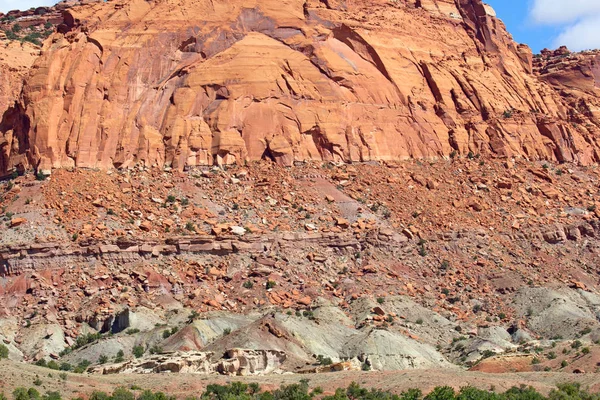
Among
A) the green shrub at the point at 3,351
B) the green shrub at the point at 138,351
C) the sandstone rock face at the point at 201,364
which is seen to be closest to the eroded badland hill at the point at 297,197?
the sandstone rock face at the point at 201,364

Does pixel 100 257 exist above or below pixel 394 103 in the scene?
below

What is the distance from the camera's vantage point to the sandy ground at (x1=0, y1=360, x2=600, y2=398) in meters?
58.7

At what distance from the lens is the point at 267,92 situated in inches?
3713

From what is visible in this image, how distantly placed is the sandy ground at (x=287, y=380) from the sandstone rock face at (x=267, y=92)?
2808cm

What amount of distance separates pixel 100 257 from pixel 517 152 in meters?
36.6

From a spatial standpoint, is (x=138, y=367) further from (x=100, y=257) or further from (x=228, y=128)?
(x=228, y=128)

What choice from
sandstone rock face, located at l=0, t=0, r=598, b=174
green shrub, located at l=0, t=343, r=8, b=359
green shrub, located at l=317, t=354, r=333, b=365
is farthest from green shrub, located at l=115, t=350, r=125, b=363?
sandstone rock face, located at l=0, t=0, r=598, b=174

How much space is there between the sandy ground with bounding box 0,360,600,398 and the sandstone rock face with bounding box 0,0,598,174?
28.1 meters

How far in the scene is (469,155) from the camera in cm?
9925

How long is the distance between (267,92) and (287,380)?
1342 inches

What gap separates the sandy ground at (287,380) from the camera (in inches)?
2311

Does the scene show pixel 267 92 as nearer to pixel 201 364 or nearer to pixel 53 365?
pixel 201 364

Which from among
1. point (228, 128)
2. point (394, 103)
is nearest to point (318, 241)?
point (228, 128)

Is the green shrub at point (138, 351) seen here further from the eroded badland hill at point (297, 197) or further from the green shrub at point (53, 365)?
the green shrub at point (53, 365)
